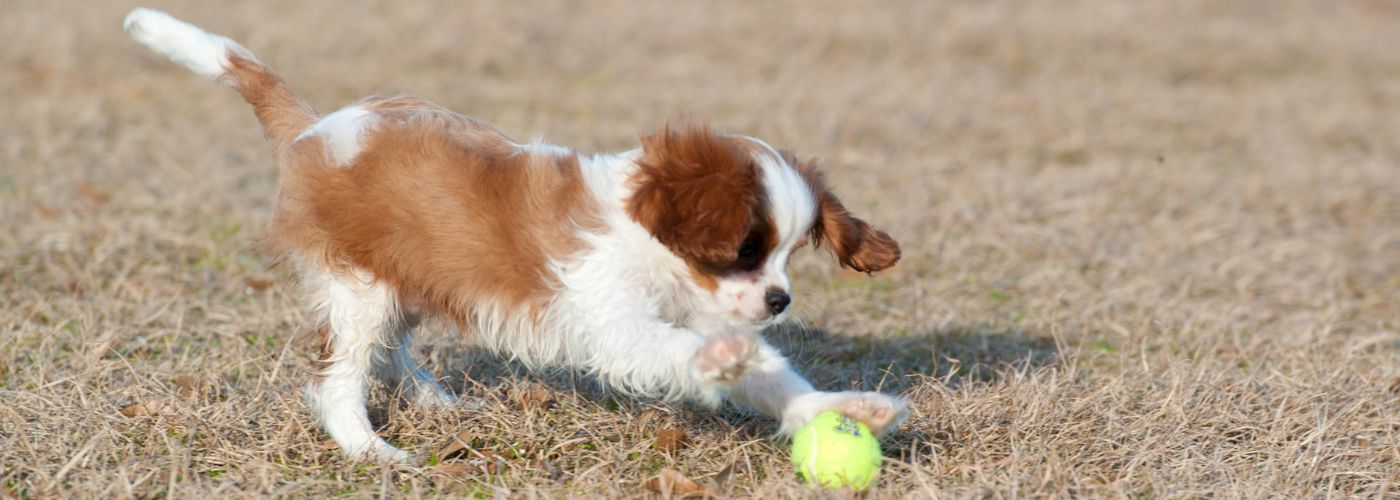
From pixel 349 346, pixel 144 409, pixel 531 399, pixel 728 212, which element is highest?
pixel 728 212

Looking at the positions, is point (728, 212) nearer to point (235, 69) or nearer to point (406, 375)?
point (406, 375)

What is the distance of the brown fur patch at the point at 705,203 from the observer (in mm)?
3328

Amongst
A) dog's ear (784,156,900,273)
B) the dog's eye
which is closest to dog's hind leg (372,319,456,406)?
the dog's eye

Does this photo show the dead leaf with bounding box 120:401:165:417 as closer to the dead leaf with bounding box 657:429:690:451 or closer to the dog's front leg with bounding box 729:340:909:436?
the dead leaf with bounding box 657:429:690:451

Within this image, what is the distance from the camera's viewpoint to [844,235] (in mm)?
3717

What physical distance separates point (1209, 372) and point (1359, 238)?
10.9 ft

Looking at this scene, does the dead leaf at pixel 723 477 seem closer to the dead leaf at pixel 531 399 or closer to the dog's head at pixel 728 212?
the dog's head at pixel 728 212

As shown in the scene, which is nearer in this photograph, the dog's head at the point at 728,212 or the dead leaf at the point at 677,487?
the dog's head at the point at 728,212

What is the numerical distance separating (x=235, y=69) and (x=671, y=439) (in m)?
1.77

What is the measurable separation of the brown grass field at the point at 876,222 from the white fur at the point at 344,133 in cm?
57

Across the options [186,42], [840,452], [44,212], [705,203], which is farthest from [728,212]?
[44,212]

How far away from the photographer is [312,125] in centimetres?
410

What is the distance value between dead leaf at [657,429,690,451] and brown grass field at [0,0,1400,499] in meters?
0.03

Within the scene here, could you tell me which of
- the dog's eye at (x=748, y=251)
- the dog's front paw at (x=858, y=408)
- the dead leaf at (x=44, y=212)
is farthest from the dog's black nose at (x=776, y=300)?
the dead leaf at (x=44, y=212)
